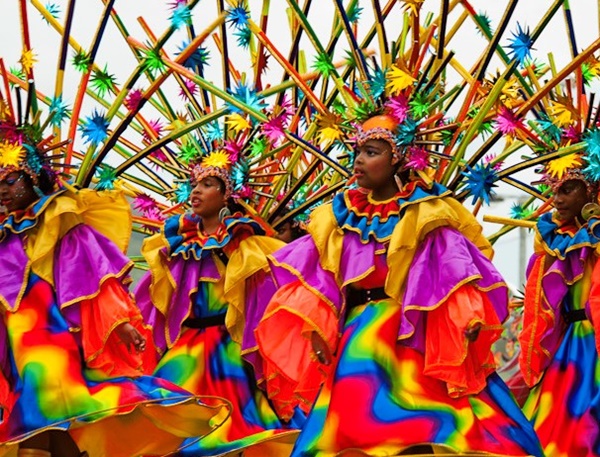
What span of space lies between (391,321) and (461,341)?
311mm

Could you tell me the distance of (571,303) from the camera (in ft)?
26.3

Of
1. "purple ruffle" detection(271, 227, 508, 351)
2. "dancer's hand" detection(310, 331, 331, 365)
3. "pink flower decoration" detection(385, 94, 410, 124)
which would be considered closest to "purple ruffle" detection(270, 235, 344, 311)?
"purple ruffle" detection(271, 227, 508, 351)

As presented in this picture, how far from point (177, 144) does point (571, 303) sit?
8.28 feet

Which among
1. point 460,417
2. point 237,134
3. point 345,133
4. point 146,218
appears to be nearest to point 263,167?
point 237,134

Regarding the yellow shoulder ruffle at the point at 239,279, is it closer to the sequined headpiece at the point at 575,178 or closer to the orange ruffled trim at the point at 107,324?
the orange ruffled trim at the point at 107,324

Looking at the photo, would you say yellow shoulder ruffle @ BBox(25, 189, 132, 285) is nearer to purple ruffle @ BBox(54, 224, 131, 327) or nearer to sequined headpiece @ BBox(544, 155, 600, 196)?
purple ruffle @ BBox(54, 224, 131, 327)

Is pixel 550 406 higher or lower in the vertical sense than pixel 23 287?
lower

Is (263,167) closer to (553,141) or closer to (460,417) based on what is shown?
(553,141)

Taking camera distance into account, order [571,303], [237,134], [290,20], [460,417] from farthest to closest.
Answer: [290,20], [237,134], [571,303], [460,417]

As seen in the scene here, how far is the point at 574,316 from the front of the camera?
8.01 m

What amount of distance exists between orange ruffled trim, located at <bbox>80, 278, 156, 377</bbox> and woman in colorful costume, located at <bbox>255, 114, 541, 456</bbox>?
659 mm

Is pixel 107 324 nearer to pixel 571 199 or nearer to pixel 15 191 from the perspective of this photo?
pixel 15 191

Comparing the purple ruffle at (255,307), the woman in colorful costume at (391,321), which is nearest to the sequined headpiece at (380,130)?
the woman in colorful costume at (391,321)

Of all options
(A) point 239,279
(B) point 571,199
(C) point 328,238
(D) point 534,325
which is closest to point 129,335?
(C) point 328,238
